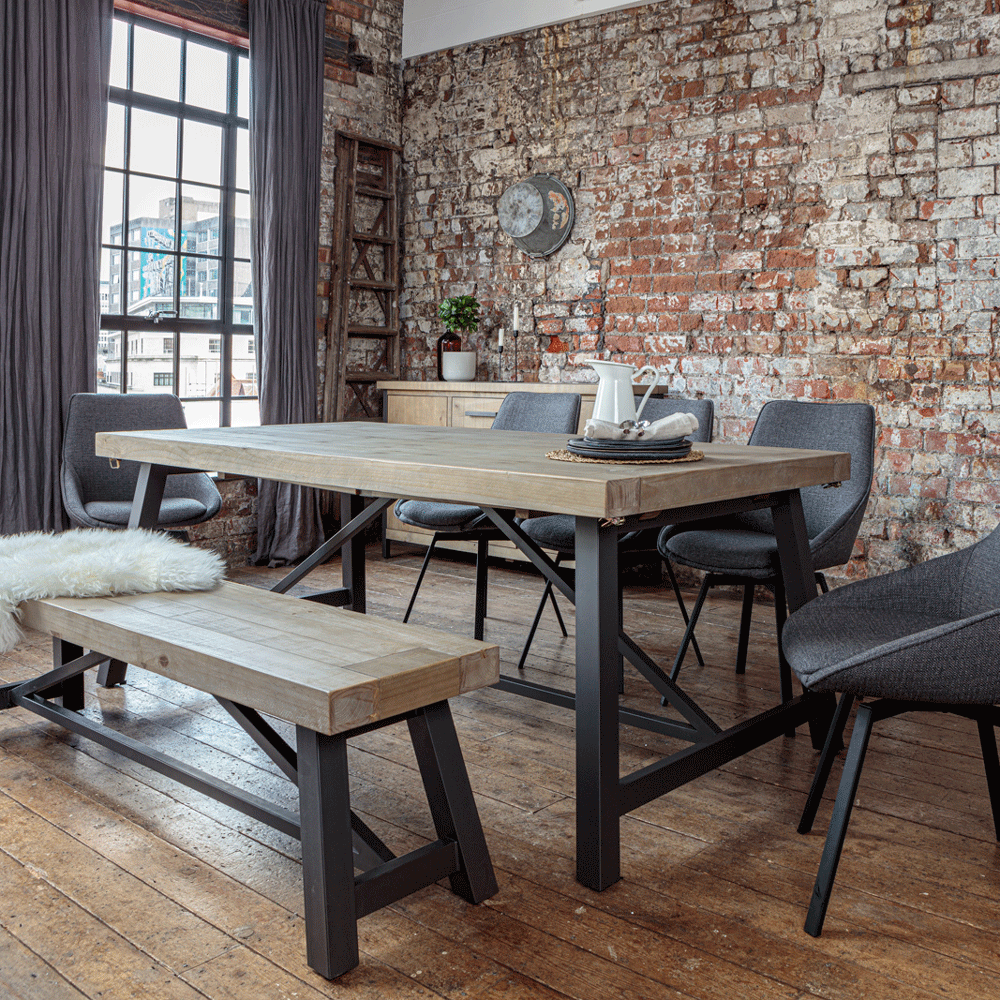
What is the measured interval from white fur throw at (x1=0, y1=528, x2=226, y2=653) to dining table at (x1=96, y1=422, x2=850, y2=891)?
318mm

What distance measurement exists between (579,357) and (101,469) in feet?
8.27

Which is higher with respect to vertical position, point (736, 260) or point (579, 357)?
point (736, 260)

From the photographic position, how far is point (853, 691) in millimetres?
1741

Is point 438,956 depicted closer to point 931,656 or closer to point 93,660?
point 931,656

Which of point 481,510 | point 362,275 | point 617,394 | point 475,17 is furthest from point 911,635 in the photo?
point 475,17

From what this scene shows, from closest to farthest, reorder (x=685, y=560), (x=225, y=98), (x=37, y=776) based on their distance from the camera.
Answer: (x=37, y=776), (x=685, y=560), (x=225, y=98)

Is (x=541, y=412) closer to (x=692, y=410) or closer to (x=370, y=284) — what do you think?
(x=692, y=410)

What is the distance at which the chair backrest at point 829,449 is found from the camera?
3031mm

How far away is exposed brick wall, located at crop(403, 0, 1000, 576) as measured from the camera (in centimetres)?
405

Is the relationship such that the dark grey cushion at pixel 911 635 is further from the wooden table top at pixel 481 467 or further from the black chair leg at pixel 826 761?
the wooden table top at pixel 481 467

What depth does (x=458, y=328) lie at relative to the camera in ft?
18.2

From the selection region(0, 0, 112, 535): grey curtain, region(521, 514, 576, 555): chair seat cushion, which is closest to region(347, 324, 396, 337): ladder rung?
region(0, 0, 112, 535): grey curtain

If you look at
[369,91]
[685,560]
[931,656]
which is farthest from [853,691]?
[369,91]

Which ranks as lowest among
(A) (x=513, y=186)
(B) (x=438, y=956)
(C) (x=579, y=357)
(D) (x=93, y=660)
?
(B) (x=438, y=956)
